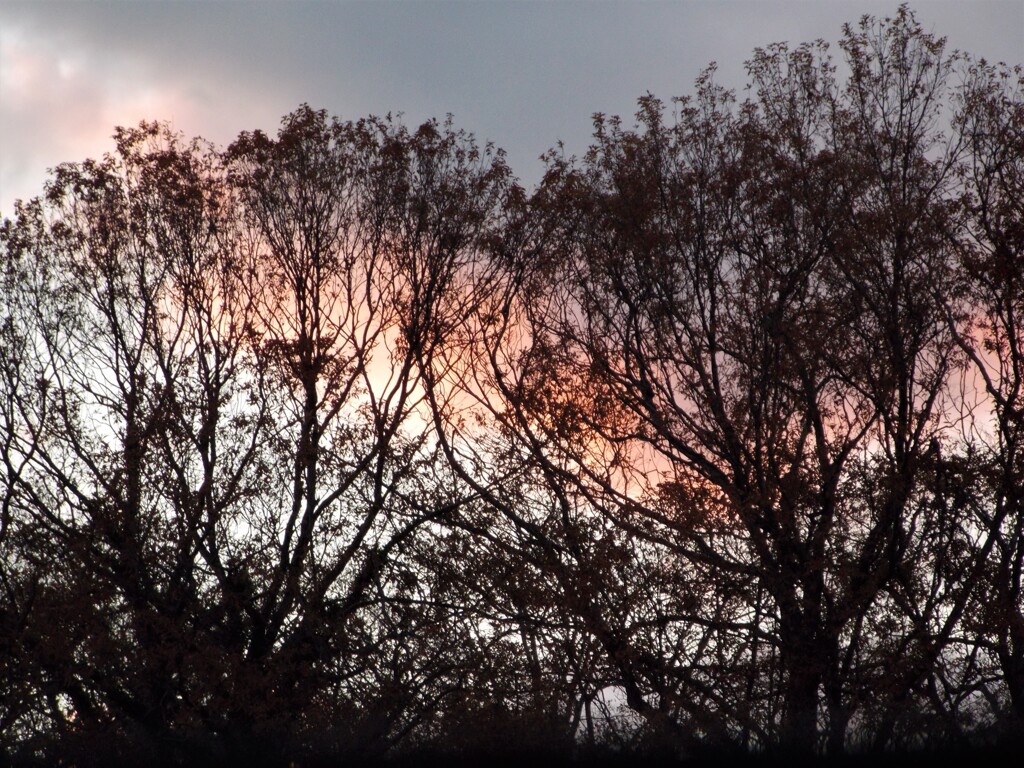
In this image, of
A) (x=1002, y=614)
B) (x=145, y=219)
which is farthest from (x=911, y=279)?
(x=145, y=219)

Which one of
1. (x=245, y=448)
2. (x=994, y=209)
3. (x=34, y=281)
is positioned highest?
(x=34, y=281)

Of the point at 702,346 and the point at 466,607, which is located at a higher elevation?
the point at 702,346

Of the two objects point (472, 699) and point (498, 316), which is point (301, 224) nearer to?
point (498, 316)

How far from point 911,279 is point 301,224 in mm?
9892

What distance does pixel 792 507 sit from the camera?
16.5 meters

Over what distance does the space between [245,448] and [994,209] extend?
12319 millimetres

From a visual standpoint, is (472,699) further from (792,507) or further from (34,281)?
(34,281)

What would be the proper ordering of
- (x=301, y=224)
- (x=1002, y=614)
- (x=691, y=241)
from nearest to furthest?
(x=1002, y=614) → (x=691, y=241) → (x=301, y=224)

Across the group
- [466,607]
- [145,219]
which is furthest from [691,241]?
[145,219]

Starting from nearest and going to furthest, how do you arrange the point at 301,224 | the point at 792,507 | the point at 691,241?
the point at 792,507 < the point at 691,241 < the point at 301,224

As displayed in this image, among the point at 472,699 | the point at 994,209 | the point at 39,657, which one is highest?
the point at 994,209

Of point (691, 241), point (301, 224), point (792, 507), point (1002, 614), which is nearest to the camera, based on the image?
point (1002, 614)

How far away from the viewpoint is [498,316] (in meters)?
19.7

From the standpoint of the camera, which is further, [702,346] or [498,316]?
[498,316]
